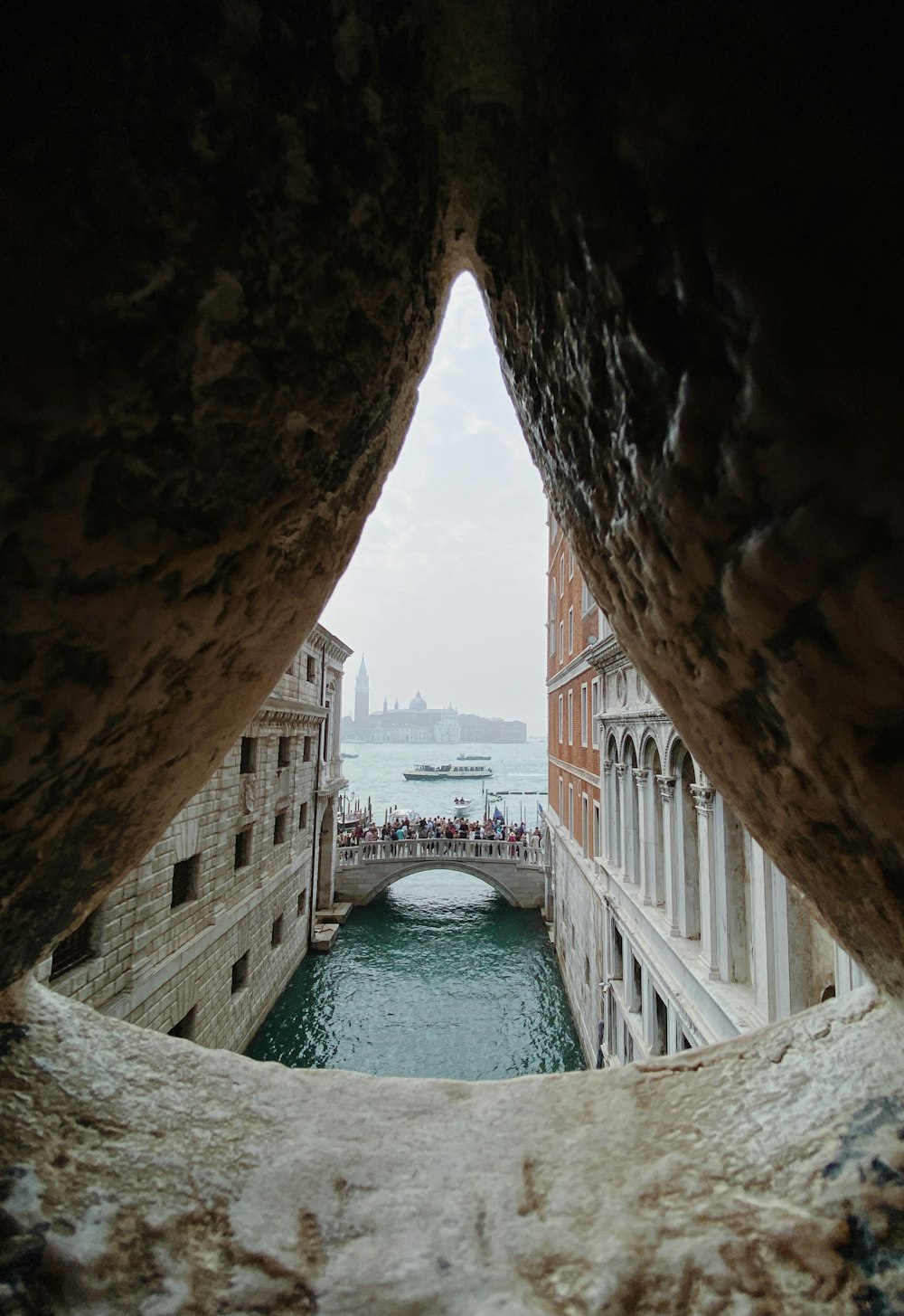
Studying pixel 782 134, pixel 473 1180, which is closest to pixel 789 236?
pixel 782 134

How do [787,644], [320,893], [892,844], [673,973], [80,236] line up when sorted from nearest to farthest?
1. [80,236]
2. [787,644]
3. [892,844]
4. [673,973]
5. [320,893]

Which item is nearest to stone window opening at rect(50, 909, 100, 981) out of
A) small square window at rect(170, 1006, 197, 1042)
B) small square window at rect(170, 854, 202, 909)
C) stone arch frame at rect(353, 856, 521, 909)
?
small square window at rect(170, 854, 202, 909)

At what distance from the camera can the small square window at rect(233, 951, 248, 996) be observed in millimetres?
14945

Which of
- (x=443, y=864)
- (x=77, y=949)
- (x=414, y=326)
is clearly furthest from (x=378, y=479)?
(x=443, y=864)

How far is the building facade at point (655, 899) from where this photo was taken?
7.27m

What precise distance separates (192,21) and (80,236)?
0.54m

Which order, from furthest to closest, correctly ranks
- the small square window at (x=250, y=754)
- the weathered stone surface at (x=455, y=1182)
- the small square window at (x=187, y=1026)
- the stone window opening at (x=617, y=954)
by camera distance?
the small square window at (x=250, y=754), the stone window opening at (x=617, y=954), the small square window at (x=187, y=1026), the weathered stone surface at (x=455, y=1182)

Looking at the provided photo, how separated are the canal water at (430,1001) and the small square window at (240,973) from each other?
1.92m

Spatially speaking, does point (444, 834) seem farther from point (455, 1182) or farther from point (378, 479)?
point (378, 479)

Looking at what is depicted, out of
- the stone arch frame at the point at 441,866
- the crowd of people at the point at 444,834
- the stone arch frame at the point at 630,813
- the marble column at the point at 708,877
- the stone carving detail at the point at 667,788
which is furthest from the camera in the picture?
the crowd of people at the point at 444,834

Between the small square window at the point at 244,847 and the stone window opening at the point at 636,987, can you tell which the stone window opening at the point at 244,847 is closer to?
the small square window at the point at 244,847

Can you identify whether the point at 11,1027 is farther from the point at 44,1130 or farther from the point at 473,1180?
the point at 473,1180

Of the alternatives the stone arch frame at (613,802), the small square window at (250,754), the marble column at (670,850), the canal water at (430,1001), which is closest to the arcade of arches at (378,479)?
the marble column at (670,850)

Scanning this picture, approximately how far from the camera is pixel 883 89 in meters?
1.03
